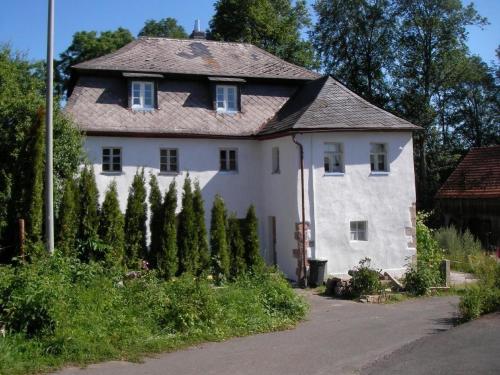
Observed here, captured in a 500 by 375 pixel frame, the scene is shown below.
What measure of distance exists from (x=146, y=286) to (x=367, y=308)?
19.8 feet

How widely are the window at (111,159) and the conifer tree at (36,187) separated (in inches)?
202

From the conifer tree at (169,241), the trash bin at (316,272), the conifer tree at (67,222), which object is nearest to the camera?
the conifer tree at (67,222)

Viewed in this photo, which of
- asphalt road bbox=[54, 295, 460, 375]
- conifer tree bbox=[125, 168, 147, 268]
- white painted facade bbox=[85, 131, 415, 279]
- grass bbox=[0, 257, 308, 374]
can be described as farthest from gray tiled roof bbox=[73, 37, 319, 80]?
asphalt road bbox=[54, 295, 460, 375]

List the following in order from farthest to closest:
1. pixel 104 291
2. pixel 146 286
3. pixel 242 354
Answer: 1. pixel 146 286
2. pixel 104 291
3. pixel 242 354

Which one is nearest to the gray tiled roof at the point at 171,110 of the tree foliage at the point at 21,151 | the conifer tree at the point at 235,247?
the tree foliage at the point at 21,151

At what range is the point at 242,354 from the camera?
32.2ft

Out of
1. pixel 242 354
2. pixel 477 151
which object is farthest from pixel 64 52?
A: pixel 242 354

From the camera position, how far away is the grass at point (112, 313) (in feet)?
30.6

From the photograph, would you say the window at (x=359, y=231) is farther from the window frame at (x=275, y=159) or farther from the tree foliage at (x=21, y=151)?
the tree foliage at (x=21, y=151)

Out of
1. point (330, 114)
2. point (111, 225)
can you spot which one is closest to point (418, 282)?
point (330, 114)

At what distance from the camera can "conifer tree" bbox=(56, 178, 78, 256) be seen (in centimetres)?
1552

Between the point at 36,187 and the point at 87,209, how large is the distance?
1.57m

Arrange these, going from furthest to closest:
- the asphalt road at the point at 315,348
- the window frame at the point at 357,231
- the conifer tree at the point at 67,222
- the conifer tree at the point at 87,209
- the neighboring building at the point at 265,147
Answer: the window frame at the point at 357,231, the neighboring building at the point at 265,147, the conifer tree at the point at 87,209, the conifer tree at the point at 67,222, the asphalt road at the point at 315,348

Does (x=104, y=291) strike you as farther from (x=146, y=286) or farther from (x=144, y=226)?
(x=144, y=226)
